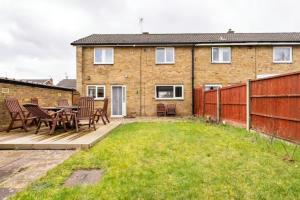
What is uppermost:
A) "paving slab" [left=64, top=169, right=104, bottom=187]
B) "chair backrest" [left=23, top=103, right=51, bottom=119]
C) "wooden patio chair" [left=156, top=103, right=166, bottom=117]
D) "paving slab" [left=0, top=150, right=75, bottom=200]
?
"chair backrest" [left=23, top=103, right=51, bottom=119]

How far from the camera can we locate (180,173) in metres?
4.44

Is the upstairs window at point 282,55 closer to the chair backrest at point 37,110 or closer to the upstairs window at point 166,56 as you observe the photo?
the upstairs window at point 166,56

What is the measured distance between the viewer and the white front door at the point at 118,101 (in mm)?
19672

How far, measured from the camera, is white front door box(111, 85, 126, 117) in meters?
19.7

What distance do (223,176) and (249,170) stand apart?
0.61 m

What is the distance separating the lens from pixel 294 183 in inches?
153

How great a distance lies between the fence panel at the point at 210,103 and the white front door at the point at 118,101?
228 inches

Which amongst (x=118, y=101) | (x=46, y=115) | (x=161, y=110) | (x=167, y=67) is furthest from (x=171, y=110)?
(x=46, y=115)

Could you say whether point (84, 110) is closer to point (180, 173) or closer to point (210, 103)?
point (180, 173)

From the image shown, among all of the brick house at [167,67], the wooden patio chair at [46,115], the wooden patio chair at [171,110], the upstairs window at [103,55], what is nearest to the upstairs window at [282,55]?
the brick house at [167,67]

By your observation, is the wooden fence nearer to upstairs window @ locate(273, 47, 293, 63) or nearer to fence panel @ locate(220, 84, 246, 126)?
fence panel @ locate(220, 84, 246, 126)

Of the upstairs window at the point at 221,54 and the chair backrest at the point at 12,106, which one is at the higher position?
the upstairs window at the point at 221,54

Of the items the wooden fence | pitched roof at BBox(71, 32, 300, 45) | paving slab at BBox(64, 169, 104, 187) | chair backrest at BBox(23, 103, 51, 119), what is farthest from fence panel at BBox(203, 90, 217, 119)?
paving slab at BBox(64, 169, 104, 187)

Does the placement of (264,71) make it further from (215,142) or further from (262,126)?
(215,142)
